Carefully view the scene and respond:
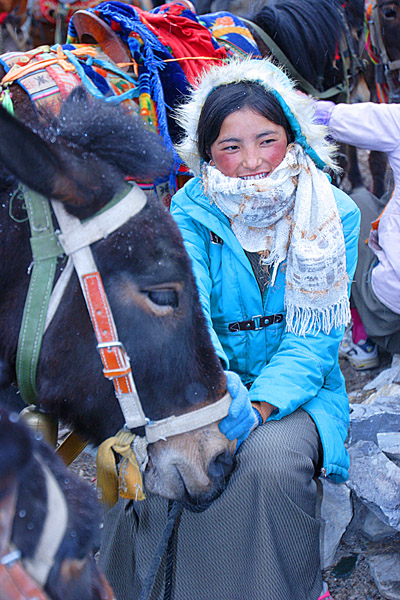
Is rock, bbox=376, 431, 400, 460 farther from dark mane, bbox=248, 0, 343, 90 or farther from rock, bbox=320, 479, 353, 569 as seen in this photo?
dark mane, bbox=248, 0, 343, 90

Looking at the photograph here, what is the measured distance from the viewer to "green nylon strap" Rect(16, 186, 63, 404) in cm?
130

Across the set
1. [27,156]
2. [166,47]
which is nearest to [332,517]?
[27,156]

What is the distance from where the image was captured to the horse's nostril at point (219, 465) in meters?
1.55

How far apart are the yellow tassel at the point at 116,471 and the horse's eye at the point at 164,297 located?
1.23 ft

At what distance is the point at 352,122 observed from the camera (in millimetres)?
3223

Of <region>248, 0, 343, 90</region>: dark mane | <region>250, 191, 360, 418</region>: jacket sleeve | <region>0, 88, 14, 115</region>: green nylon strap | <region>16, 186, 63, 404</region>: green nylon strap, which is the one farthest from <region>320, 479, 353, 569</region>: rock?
<region>248, 0, 343, 90</region>: dark mane

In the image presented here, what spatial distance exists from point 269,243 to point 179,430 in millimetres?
947

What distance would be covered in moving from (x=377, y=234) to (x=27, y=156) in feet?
8.73

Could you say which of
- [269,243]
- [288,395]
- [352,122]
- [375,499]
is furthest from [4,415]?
[352,122]

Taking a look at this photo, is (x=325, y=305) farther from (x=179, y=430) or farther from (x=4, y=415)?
(x=4, y=415)

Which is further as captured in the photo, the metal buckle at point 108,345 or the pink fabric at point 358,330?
the pink fabric at point 358,330

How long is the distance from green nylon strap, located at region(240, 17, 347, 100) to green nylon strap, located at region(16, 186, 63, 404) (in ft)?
12.7

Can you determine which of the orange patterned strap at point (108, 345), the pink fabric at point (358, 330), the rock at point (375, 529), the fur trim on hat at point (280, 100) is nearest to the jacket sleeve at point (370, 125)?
the fur trim on hat at point (280, 100)

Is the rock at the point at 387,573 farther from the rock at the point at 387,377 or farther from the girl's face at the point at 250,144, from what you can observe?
the girl's face at the point at 250,144
